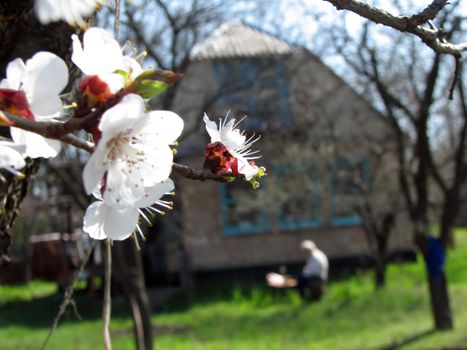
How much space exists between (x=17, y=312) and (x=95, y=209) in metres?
12.0

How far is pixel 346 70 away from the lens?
945cm

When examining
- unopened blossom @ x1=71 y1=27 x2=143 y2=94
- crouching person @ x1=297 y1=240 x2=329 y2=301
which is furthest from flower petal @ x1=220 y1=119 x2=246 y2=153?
crouching person @ x1=297 y1=240 x2=329 y2=301

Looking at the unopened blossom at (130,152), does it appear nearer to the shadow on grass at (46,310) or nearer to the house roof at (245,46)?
the house roof at (245,46)

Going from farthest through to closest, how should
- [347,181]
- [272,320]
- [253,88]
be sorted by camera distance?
[347,181]
[272,320]
[253,88]

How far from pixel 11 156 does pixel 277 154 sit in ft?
40.3

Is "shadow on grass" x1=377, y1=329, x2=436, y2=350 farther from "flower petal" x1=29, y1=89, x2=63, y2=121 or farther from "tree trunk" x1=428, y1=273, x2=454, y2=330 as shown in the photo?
"flower petal" x1=29, y1=89, x2=63, y2=121

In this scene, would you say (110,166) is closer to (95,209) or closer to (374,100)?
(95,209)

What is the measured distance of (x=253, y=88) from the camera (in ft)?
31.1

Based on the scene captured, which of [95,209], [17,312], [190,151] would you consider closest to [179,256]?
[190,151]

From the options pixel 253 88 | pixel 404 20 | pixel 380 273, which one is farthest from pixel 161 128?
pixel 380 273

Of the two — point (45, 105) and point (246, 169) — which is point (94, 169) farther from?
point (246, 169)

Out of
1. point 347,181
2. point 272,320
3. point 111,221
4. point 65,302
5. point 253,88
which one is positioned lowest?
point 272,320

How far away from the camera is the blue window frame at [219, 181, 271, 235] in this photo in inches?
597

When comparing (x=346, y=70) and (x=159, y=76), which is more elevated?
(x=346, y=70)
